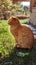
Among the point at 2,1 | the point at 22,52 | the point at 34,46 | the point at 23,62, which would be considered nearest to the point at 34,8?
the point at 2,1

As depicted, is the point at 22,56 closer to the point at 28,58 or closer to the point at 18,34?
the point at 28,58

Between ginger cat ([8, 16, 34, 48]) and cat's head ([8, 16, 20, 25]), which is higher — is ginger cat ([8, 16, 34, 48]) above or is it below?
below

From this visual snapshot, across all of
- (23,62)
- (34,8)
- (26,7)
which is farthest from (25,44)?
(26,7)

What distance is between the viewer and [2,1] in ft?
13.6

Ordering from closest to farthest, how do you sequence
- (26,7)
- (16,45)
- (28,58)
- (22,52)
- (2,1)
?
(28,58)
(22,52)
(16,45)
(2,1)
(26,7)

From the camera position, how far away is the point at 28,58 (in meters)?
2.60

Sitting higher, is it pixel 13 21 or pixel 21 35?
pixel 13 21

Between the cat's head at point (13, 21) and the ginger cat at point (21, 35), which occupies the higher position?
the cat's head at point (13, 21)

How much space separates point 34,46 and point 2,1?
1499 mm

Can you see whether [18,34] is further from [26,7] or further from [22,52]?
[26,7]

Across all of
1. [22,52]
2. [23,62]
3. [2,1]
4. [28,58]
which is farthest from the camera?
[2,1]

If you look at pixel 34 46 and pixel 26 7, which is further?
pixel 26 7

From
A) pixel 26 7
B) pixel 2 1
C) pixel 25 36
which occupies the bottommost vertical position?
pixel 26 7

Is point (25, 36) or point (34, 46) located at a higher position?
point (25, 36)
